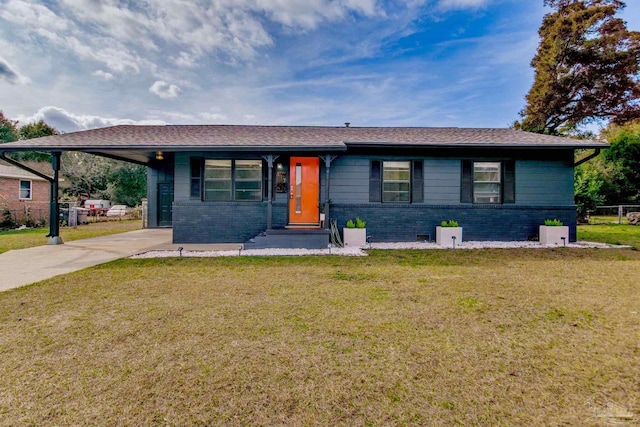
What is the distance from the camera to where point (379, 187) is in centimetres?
888

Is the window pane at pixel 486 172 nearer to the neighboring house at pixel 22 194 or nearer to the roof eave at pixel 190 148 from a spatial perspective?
the roof eave at pixel 190 148

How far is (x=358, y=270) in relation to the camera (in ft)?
17.9

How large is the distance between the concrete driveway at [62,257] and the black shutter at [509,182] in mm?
10165

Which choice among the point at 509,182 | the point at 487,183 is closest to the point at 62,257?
the point at 487,183

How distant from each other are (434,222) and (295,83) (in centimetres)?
1004

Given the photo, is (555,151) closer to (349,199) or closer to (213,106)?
(349,199)

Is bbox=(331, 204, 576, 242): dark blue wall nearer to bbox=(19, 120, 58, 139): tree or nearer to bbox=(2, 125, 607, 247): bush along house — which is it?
bbox=(2, 125, 607, 247): bush along house

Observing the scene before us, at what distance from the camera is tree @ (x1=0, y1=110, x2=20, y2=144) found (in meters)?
25.7

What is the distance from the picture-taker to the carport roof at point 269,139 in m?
7.73

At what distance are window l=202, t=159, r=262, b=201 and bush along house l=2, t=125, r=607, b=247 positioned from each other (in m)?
0.03

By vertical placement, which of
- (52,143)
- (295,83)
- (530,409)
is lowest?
(530,409)

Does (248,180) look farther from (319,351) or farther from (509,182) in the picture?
(509,182)

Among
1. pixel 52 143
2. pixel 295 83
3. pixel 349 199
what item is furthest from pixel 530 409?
pixel 295 83

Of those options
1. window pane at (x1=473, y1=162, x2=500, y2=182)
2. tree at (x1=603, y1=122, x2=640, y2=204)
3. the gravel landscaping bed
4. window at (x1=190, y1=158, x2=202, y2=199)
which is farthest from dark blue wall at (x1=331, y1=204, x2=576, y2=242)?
tree at (x1=603, y1=122, x2=640, y2=204)
